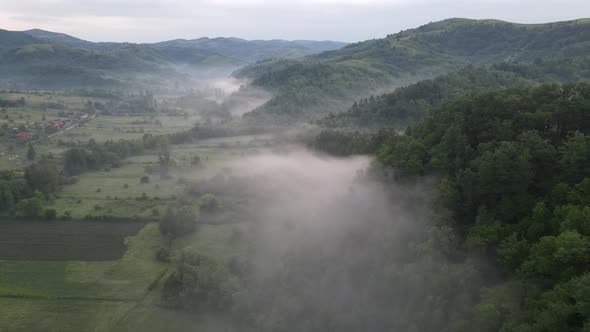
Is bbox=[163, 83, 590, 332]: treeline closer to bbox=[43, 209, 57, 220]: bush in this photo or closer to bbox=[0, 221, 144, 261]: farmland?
bbox=[0, 221, 144, 261]: farmland

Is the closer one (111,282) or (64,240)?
(111,282)

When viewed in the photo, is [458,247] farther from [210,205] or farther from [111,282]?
[210,205]

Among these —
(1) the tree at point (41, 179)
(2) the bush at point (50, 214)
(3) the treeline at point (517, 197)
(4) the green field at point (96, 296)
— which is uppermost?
(3) the treeline at point (517, 197)

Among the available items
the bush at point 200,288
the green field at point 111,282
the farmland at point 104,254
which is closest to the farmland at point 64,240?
the farmland at point 104,254

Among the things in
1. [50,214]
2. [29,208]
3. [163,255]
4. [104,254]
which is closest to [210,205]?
[163,255]

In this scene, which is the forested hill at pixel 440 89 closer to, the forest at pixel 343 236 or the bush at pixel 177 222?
the forest at pixel 343 236

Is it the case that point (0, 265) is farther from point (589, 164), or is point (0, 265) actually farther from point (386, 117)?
point (386, 117)

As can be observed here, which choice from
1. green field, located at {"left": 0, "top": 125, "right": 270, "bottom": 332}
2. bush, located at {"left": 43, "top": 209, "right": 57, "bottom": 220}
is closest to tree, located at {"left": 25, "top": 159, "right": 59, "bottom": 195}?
green field, located at {"left": 0, "top": 125, "right": 270, "bottom": 332}
